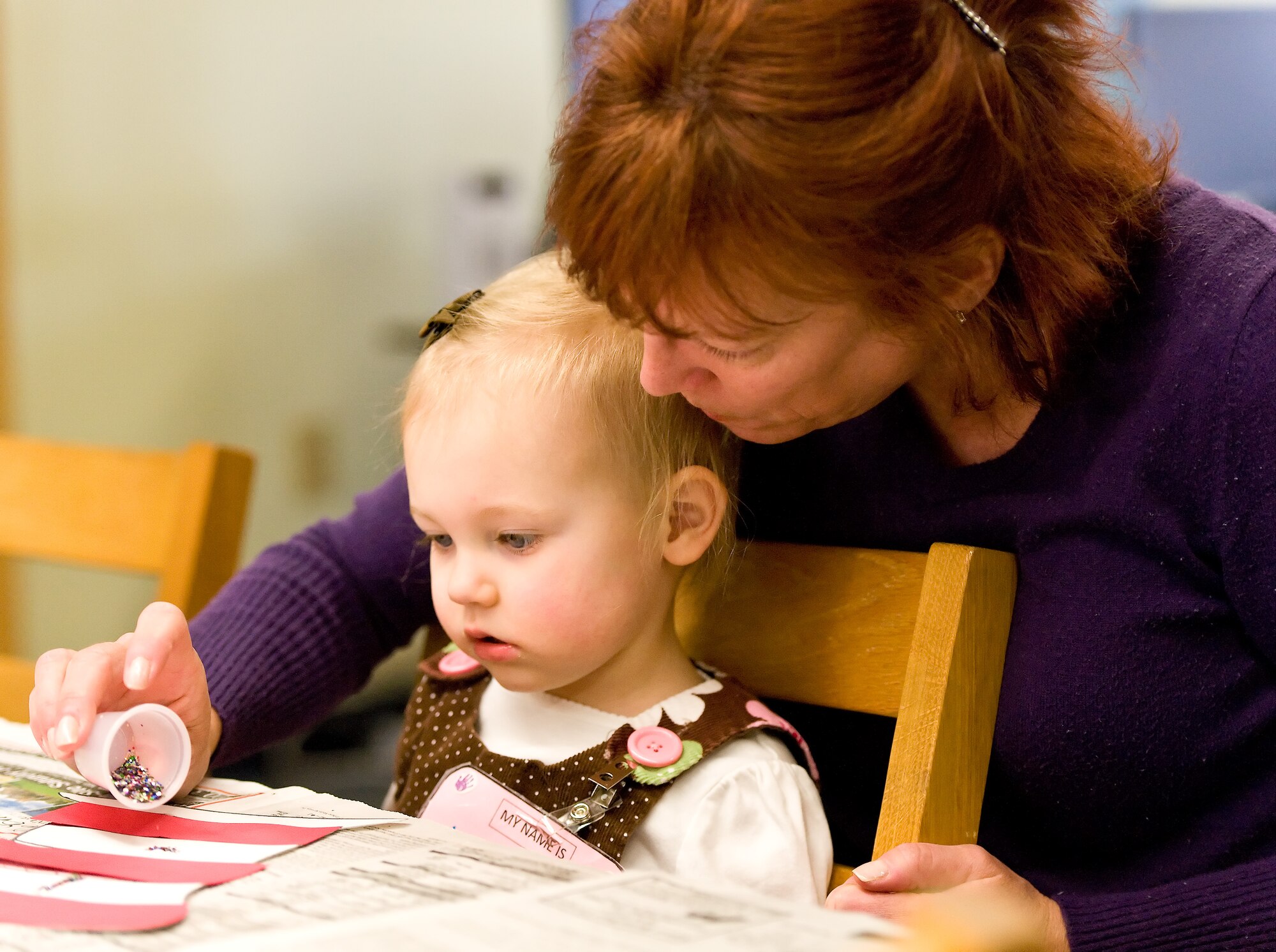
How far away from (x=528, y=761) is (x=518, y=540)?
0.15 m

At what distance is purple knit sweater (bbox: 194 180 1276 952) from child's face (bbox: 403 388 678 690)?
193mm

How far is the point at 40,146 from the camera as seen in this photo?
208 centimetres

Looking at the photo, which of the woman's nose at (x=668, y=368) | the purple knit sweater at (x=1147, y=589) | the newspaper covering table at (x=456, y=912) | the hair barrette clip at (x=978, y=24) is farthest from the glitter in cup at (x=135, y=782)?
the hair barrette clip at (x=978, y=24)

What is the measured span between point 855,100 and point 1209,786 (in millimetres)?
489

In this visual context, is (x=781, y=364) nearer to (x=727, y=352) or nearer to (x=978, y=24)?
(x=727, y=352)

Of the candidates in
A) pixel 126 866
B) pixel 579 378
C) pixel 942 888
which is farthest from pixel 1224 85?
pixel 126 866

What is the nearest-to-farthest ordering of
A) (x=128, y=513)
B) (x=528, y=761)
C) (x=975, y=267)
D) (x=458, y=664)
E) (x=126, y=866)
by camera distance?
(x=126, y=866)
(x=975, y=267)
(x=528, y=761)
(x=458, y=664)
(x=128, y=513)

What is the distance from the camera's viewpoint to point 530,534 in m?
0.81

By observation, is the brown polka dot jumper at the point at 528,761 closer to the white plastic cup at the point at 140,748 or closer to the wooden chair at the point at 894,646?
the wooden chair at the point at 894,646

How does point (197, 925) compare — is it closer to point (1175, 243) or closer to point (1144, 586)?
point (1144, 586)

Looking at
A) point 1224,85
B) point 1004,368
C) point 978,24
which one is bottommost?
point 1004,368

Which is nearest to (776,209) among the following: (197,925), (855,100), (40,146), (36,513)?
(855,100)

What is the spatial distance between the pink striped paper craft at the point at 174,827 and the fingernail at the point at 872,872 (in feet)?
0.90

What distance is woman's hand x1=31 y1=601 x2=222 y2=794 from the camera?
74 cm
